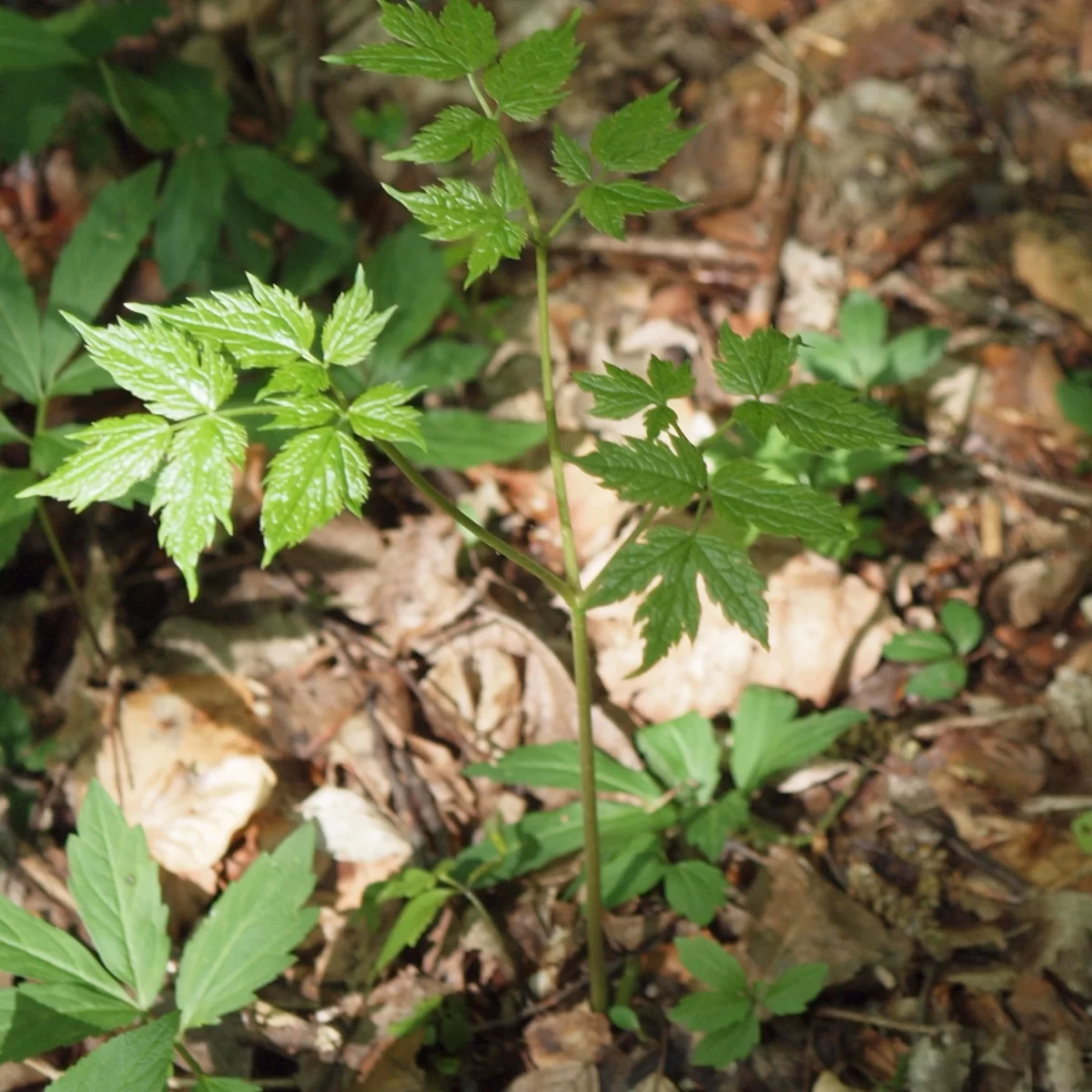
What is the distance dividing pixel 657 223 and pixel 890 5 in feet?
4.83

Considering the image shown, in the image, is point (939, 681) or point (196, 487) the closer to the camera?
point (196, 487)

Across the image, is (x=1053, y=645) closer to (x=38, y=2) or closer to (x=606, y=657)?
(x=606, y=657)

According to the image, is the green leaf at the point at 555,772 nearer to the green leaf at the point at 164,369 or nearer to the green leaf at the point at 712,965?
the green leaf at the point at 712,965

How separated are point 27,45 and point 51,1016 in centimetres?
210

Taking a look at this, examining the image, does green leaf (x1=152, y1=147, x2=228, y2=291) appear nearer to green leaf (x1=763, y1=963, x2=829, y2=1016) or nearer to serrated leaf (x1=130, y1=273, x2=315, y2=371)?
serrated leaf (x1=130, y1=273, x2=315, y2=371)

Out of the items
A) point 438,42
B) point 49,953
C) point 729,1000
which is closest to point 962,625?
point 729,1000

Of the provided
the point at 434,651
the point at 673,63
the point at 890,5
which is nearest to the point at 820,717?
the point at 434,651

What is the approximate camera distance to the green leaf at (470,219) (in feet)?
4.09

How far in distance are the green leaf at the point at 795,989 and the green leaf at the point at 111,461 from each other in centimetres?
143

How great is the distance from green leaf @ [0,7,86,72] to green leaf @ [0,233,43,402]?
512mm

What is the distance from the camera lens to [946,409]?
9.83 feet

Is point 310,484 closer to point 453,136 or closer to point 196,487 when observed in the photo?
point 196,487

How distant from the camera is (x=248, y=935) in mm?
1758

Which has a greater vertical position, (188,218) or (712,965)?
(188,218)
